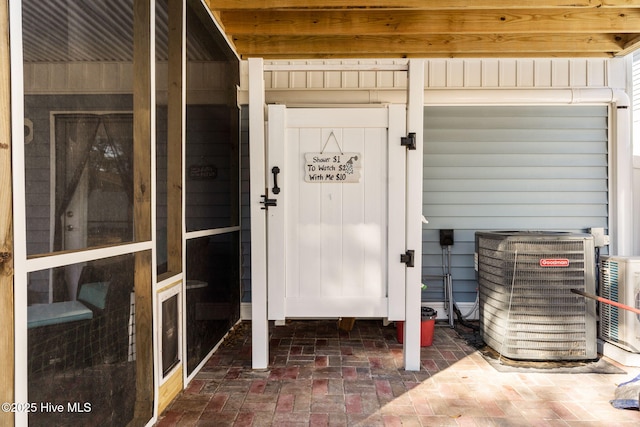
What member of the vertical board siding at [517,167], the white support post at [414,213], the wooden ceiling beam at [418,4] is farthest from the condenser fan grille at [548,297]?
the wooden ceiling beam at [418,4]

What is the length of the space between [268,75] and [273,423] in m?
3.49

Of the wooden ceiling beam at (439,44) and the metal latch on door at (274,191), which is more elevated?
the wooden ceiling beam at (439,44)

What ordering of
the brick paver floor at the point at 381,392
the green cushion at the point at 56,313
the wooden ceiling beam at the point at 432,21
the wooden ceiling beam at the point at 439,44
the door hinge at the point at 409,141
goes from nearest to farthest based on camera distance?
the green cushion at the point at 56,313, the brick paver floor at the point at 381,392, the door hinge at the point at 409,141, the wooden ceiling beam at the point at 432,21, the wooden ceiling beam at the point at 439,44

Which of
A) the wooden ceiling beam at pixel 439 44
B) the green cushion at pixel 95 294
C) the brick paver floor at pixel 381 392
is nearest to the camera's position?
the green cushion at pixel 95 294

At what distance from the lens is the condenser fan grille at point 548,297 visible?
119 inches

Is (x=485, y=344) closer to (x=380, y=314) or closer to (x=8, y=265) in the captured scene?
(x=380, y=314)

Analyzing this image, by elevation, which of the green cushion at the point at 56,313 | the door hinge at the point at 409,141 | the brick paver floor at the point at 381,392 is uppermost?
the door hinge at the point at 409,141

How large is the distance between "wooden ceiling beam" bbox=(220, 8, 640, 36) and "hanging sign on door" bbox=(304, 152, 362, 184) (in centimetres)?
140

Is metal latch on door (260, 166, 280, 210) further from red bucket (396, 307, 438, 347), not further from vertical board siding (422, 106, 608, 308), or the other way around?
vertical board siding (422, 106, 608, 308)

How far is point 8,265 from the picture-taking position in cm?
127

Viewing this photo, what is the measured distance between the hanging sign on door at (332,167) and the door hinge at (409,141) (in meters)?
0.35

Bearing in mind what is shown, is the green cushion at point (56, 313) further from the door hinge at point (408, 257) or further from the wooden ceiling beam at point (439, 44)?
the wooden ceiling beam at point (439, 44)

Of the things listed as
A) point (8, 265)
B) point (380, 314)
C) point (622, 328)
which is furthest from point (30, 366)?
point (622, 328)

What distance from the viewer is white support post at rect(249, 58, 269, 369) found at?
290cm
